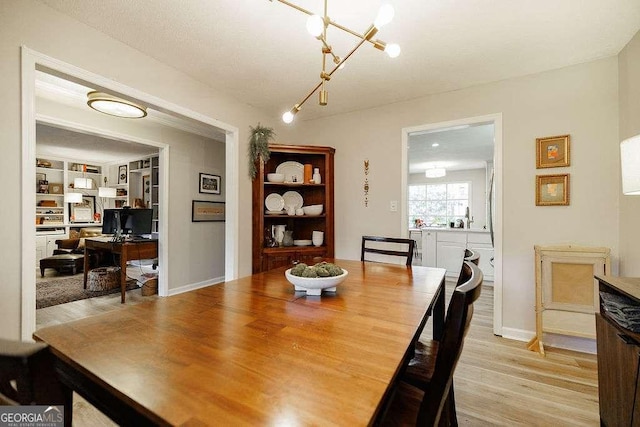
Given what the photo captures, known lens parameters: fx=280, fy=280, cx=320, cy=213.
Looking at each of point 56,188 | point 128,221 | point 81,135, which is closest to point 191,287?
A: point 128,221

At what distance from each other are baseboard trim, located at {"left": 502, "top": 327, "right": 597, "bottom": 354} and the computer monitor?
15.0ft

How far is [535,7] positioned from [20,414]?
2.73 meters

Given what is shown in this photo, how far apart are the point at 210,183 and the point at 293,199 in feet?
5.49

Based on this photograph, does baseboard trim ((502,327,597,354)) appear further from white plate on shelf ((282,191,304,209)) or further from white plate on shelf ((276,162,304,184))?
white plate on shelf ((276,162,304,184))

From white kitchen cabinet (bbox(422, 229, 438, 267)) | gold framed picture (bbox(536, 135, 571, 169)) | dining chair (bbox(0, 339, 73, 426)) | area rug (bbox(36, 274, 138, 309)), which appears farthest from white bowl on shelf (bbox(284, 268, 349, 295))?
white kitchen cabinet (bbox(422, 229, 438, 267))

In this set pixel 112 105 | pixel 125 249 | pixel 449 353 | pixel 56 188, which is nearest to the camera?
pixel 449 353

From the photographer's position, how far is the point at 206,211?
14.5 feet

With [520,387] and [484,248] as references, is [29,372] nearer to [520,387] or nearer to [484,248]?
[520,387]

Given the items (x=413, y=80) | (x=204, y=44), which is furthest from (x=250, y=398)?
(x=413, y=80)

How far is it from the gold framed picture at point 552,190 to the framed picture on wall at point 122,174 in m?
7.80

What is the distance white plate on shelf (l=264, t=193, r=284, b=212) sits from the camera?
348 cm

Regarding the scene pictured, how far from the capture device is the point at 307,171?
3480 mm

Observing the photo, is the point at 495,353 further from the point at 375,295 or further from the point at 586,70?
the point at 586,70

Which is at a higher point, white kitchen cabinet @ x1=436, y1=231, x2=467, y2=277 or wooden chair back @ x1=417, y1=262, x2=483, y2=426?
wooden chair back @ x1=417, y1=262, x2=483, y2=426
